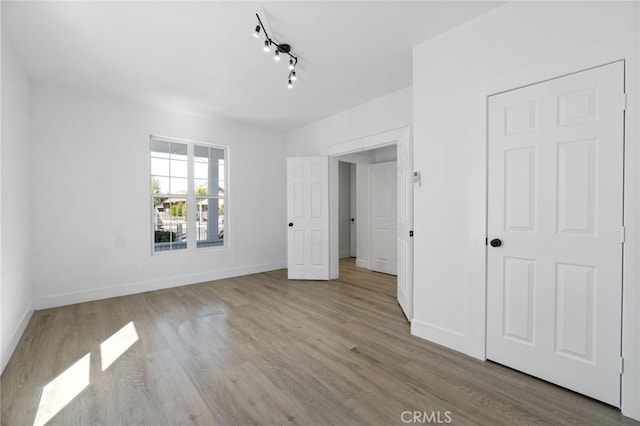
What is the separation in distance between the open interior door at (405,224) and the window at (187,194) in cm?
324

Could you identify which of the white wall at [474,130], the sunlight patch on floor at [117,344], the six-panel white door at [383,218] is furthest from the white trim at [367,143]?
the sunlight patch on floor at [117,344]

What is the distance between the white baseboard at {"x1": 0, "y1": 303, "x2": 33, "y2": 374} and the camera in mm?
2266

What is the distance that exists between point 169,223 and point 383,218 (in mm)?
3924

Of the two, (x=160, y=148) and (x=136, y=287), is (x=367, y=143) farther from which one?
(x=136, y=287)

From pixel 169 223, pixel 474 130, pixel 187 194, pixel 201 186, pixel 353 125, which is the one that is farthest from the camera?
pixel 201 186

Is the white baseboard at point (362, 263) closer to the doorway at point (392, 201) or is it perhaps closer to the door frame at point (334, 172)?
the doorway at point (392, 201)

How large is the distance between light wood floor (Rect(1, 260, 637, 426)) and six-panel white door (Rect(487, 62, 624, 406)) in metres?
0.27

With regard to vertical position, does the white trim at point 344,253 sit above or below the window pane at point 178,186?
below

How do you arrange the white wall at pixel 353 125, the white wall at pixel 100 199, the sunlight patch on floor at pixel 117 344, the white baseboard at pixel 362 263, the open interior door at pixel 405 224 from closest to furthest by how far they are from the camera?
the sunlight patch on floor at pixel 117 344
the open interior door at pixel 405 224
the white wall at pixel 100 199
the white wall at pixel 353 125
the white baseboard at pixel 362 263

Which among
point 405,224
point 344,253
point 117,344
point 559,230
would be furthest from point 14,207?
point 344,253

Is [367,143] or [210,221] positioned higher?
[367,143]

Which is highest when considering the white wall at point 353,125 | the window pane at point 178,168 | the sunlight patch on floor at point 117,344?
the white wall at point 353,125

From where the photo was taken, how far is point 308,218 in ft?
16.7

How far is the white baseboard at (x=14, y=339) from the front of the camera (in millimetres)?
2266
